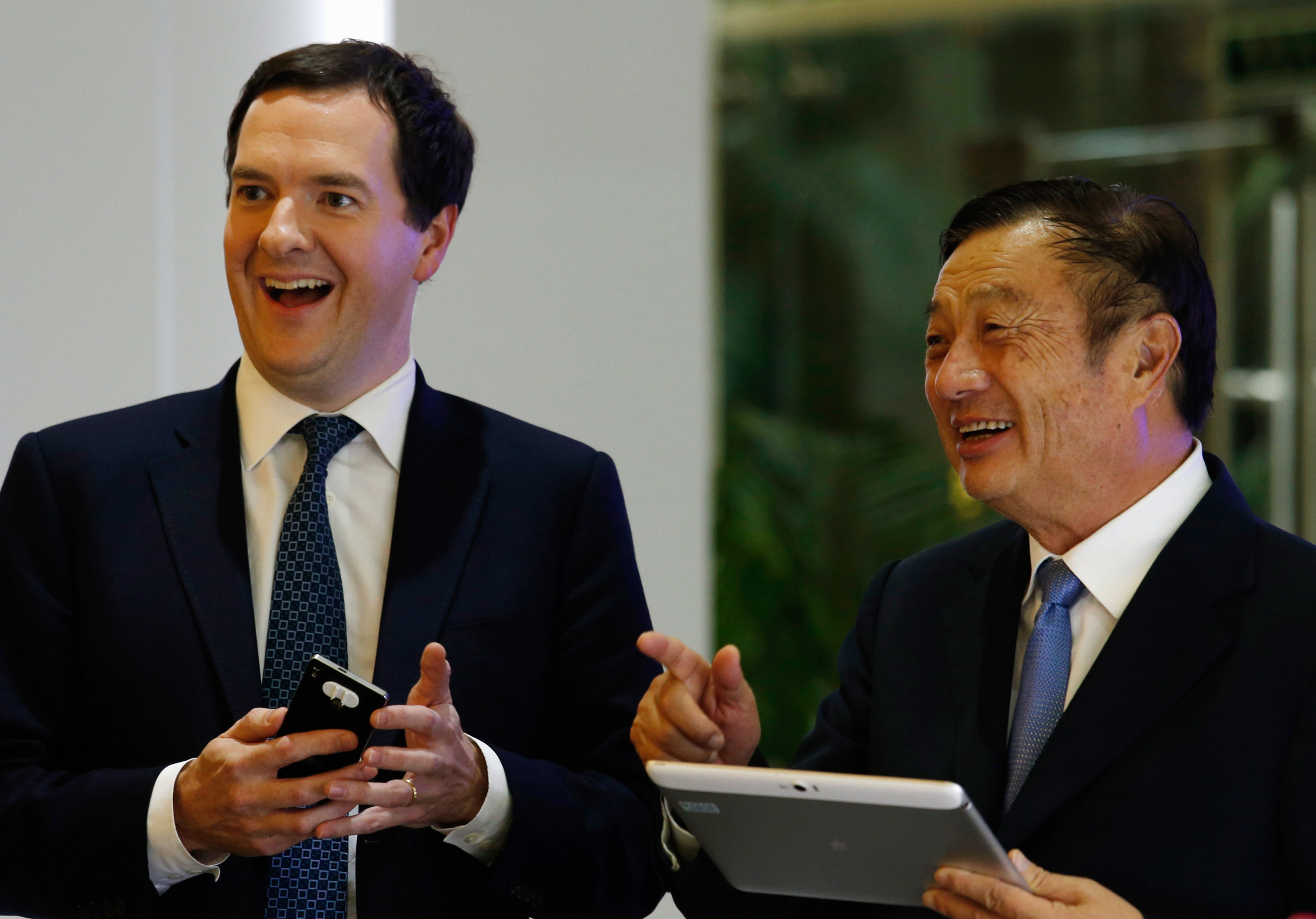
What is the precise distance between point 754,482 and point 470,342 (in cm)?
296

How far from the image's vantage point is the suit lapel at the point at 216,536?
2.11 metres

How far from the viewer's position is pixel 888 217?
248 inches

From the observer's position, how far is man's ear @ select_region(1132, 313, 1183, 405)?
2.06m

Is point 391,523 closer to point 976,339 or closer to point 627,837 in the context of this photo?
point 627,837

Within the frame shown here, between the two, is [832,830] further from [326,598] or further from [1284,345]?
[1284,345]

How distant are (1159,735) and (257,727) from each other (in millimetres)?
1156

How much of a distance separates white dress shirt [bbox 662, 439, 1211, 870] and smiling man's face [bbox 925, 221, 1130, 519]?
70mm

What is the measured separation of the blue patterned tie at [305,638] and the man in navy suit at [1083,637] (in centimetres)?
47

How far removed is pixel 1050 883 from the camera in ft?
5.82

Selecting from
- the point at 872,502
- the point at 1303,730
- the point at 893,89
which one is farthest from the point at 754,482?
the point at 1303,730

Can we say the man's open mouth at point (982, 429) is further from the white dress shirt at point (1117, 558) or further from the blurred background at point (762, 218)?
the blurred background at point (762, 218)

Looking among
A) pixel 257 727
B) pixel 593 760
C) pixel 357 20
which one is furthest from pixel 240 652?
pixel 357 20

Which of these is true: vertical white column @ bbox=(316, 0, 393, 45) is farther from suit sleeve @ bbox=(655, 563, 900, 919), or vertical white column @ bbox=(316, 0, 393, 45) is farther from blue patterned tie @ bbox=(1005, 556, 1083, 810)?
blue patterned tie @ bbox=(1005, 556, 1083, 810)

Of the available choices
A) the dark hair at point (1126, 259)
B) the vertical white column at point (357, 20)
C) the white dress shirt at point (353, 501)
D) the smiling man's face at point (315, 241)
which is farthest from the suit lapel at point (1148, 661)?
the vertical white column at point (357, 20)
